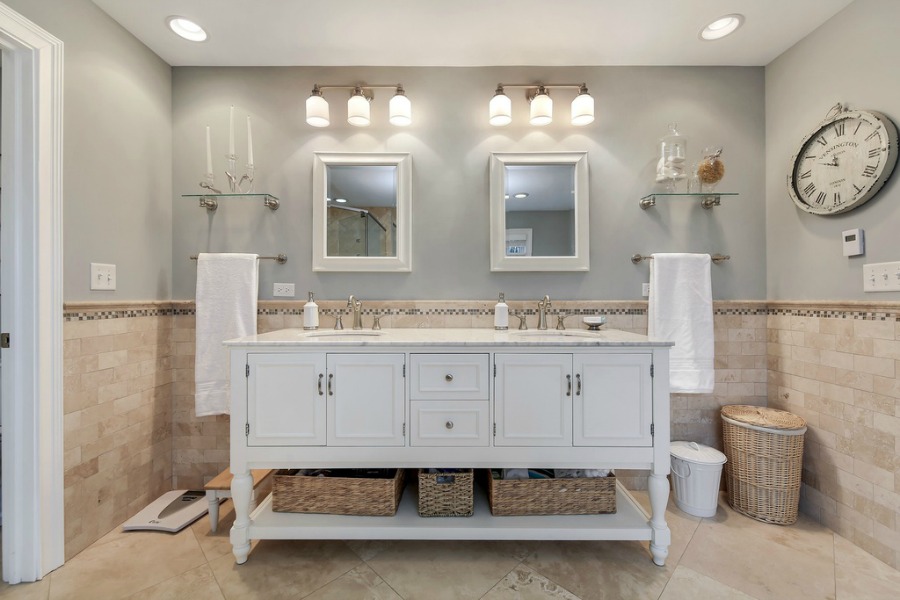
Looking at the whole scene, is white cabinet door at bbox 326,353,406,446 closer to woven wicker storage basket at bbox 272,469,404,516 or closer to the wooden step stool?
woven wicker storage basket at bbox 272,469,404,516

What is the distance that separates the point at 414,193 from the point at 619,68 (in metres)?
1.31

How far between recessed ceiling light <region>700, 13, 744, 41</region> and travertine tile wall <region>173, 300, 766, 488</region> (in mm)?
1331

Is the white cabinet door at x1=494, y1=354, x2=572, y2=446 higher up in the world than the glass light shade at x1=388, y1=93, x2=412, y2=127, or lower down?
lower down

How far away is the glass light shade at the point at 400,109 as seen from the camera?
75.7 inches

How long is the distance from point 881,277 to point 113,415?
10.8 ft

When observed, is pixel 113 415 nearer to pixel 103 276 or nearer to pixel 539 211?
pixel 103 276

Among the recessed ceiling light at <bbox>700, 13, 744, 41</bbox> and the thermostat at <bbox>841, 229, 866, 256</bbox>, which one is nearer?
the thermostat at <bbox>841, 229, 866, 256</bbox>

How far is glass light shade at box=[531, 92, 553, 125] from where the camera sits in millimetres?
1924

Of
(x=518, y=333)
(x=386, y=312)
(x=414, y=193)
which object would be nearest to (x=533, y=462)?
(x=518, y=333)

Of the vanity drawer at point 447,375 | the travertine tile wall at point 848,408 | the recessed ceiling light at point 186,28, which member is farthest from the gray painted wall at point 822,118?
the recessed ceiling light at point 186,28

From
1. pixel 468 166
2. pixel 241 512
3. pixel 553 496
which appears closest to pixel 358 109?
pixel 468 166

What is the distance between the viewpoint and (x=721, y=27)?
1.78m

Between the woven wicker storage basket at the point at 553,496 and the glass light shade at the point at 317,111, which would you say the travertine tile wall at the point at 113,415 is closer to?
the glass light shade at the point at 317,111

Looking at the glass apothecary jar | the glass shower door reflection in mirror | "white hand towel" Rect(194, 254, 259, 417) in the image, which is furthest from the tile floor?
the glass apothecary jar
